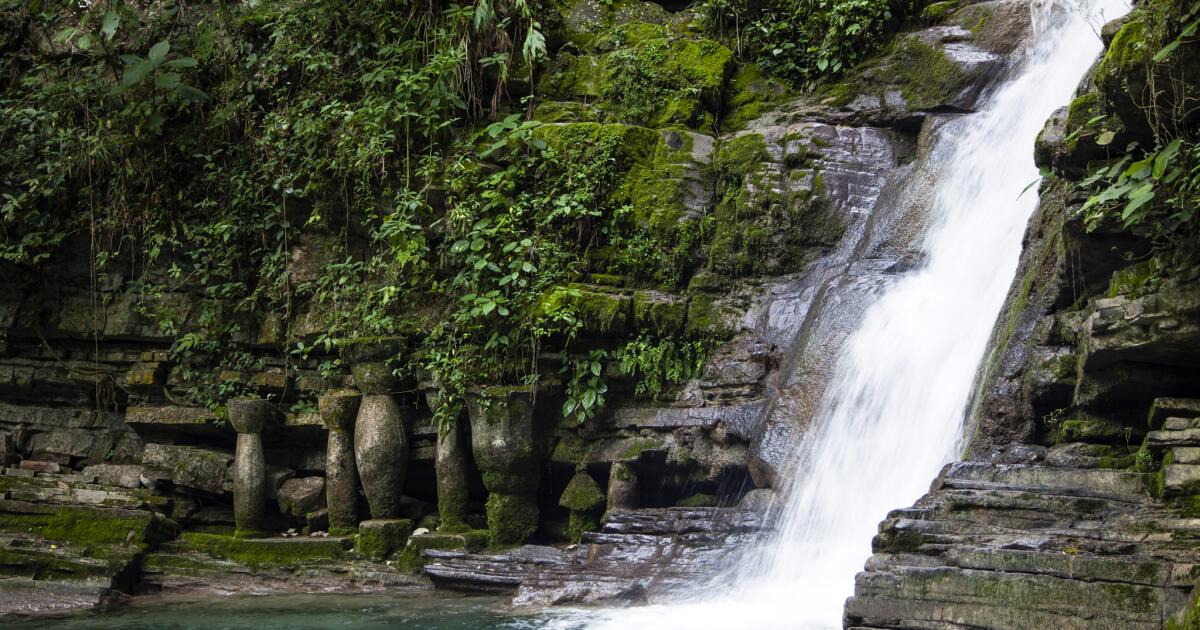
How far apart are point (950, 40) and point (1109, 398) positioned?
563cm

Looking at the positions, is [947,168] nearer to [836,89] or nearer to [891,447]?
[836,89]

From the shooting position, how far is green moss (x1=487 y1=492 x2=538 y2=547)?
944 cm

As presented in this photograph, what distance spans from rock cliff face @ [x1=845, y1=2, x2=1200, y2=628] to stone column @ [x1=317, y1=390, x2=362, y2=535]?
19.5ft

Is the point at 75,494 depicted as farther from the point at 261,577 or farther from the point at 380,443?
the point at 380,443

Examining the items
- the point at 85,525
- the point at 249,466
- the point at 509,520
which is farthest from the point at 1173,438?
the point at 85,525

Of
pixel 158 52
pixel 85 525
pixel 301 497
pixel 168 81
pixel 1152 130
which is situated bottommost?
pixel 85 525

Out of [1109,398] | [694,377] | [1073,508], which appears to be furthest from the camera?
[694,377]

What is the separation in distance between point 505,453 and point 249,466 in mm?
2646

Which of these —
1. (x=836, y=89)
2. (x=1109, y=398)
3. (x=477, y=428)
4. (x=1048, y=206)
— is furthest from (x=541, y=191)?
(x=1109, y=398)

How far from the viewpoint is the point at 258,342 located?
36.8ft

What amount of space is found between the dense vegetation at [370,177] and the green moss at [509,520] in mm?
1057

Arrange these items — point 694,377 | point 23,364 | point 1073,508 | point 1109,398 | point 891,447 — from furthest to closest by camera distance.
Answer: point 23,364 < point 694,377 < point 891,447 < point 1109,398 < point 1073,508

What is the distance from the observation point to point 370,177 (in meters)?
11.0

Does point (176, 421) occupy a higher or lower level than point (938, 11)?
lower
